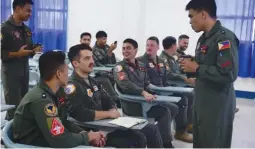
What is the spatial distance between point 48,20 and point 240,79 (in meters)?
4.11

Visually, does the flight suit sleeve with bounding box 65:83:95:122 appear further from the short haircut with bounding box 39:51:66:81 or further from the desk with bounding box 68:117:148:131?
the short haircut with bounding box 39:51:66:81

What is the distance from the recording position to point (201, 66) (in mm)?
1900

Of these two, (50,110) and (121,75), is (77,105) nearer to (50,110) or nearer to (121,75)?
(50,110)

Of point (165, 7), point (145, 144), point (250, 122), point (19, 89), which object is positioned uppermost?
point (165, 7)

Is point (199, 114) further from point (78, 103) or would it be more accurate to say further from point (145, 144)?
point (78, 103)

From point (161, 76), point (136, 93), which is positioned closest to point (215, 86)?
point (136, 93)

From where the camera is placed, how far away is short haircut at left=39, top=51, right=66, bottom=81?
169 cm

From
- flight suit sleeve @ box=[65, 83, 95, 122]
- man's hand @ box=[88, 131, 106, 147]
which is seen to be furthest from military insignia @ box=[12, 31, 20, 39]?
man's hand @ box=[88, 131, 106, 147]

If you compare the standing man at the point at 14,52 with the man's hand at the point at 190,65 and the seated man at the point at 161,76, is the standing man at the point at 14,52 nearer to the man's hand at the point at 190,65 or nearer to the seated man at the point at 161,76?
the seated man at the point at 161,76

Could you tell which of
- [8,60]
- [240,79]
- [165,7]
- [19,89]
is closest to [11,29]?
[8,60]

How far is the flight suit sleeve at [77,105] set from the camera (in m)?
1.99

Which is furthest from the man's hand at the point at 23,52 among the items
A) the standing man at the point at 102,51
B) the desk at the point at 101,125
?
the standing man at the point at 102,51

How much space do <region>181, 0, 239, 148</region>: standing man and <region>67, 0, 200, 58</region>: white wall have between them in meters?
3.89

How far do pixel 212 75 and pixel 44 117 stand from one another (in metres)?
0.98
